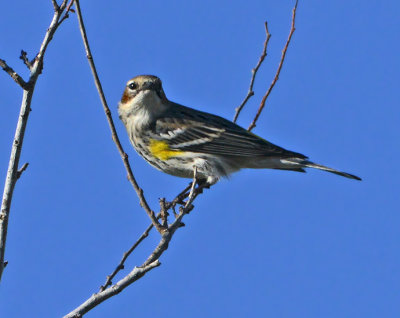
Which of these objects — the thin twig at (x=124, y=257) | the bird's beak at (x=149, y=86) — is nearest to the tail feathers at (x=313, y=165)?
the bird's beak at (x=149, y=86)

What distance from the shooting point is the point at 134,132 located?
28.9 feet

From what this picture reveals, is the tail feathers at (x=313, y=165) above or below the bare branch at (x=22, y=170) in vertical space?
above

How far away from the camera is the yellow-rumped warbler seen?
8391 millimetres

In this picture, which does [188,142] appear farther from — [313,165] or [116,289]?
[116,289]

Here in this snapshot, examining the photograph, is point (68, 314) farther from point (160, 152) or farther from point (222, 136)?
point (222, 136)

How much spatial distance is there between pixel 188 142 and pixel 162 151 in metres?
0.42

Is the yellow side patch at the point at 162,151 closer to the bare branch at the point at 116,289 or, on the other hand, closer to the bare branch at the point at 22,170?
the bare branch at the point at 22,170

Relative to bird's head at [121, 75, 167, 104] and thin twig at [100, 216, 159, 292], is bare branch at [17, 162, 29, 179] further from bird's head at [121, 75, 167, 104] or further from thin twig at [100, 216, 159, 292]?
bird's head at [121, 75, 167, 104]

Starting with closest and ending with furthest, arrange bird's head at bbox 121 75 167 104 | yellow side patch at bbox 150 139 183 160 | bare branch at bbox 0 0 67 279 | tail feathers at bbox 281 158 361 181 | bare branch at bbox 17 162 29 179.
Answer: bare branch at bbox 0 0 67 279
bare branch at bbox 17 162 29 179
tail feathers at bbox 281 158 361 181
yellow side patch at bbox 150 139 183 160
bird's head at bbox 121 75 167 104

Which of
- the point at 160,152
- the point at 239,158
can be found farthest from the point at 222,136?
the point at 160,152

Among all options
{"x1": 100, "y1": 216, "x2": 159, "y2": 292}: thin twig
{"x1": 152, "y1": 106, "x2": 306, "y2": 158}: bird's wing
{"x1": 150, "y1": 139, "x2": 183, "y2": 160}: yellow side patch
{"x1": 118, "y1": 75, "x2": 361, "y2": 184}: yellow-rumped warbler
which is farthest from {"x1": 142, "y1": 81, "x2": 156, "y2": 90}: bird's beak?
{"x1": 100, "y1": 216, "x2": 159, "y2": 292}: thin twig

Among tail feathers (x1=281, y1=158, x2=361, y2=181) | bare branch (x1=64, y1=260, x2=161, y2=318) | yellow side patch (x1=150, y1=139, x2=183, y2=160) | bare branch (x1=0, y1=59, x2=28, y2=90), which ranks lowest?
bare branch (x1=64, y1=260, x2=161, y2=318)

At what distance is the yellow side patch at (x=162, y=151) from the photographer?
27.5 feet

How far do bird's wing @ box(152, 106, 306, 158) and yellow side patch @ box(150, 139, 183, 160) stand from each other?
0.07m
